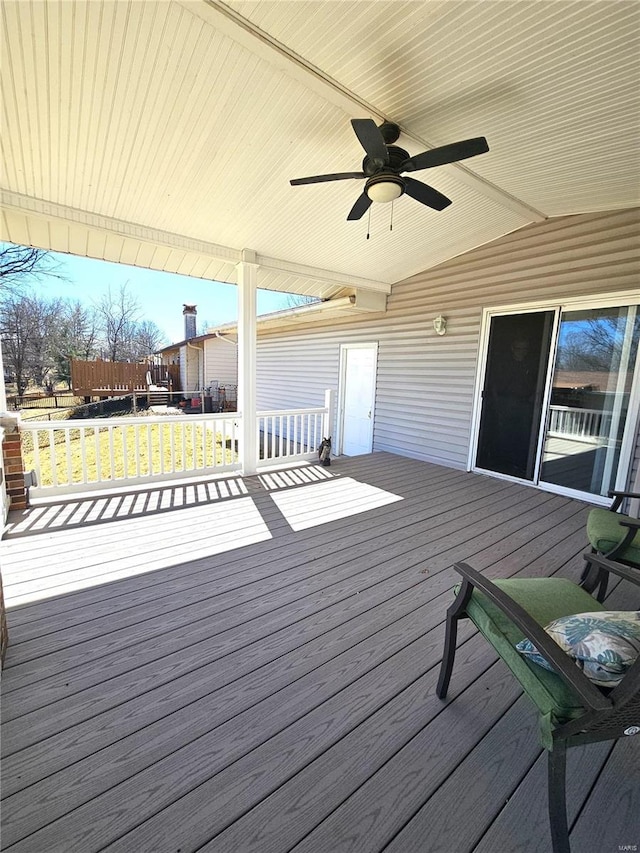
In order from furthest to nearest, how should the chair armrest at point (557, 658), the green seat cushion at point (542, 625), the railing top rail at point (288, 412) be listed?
the railing top rail at point (288, 412), the green seat cushion at point (542, 625), the chair armrest at point (557, 658)

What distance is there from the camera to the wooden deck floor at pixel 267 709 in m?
1.08

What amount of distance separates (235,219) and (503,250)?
3336 millimetres

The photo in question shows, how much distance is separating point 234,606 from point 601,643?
172 cm

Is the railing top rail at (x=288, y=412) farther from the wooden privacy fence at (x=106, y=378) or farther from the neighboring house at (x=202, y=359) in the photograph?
the neighboring house at (x=202, y=359)

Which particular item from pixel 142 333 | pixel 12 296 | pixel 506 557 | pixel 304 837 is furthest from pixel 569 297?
pixel 142 333

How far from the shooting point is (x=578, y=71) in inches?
82.8

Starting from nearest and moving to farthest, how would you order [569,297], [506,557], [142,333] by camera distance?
[506,557] < [569,297] < [142,333]

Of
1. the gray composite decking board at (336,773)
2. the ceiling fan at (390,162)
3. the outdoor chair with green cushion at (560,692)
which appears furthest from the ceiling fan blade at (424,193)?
the gray composite decking board at (336,773)

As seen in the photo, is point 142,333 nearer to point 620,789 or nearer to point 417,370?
point 417,370

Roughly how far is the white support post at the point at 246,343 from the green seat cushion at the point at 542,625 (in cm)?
356

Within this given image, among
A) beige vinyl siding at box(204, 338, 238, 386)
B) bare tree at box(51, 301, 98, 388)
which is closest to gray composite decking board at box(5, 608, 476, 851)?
bare tree at box(51, 301, 98, 388)

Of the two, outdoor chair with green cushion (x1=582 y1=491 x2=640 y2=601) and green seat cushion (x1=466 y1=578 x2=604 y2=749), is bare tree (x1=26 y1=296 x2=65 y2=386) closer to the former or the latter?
green seat cushion (x1=466 y1=578 x2=604 y2=749)

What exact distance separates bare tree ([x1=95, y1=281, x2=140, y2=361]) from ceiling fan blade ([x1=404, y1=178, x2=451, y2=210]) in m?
6.86

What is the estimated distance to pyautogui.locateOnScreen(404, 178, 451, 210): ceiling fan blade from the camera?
252cm
